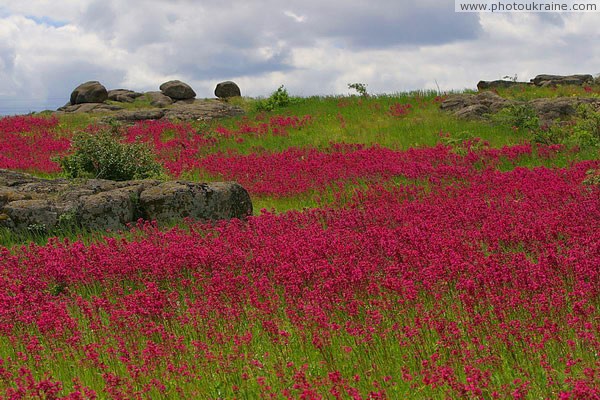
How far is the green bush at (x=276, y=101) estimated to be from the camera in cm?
3906

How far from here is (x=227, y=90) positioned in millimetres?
49844

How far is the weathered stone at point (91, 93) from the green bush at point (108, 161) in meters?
30.1

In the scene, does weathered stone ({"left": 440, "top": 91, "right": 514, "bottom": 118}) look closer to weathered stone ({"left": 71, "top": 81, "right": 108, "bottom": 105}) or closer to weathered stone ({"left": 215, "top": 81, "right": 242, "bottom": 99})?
weathered stone ({"left": 215, "top": 81, "right": 242, "bottom": 99})

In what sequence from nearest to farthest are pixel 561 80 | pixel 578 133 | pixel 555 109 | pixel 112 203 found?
pixel 112 203
pixel 578 133
pixel 555 109
pixel 561 80

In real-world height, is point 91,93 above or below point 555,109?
above

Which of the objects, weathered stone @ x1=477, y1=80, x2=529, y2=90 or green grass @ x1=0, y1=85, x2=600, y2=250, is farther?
weathered stone @ x1=477, y1=80, x2=529, y2=90

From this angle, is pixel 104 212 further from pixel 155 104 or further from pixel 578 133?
pixel 155 104

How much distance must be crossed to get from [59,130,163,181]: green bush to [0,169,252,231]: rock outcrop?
2.91 metres

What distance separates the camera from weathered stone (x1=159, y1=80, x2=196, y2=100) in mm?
49531

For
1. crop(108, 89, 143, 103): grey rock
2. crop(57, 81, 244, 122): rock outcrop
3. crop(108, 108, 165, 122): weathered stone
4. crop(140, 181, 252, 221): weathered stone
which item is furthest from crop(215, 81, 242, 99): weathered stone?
crop(140, 181, 252, 221): weathered stone

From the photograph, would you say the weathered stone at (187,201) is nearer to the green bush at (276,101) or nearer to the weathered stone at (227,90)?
the green bush at (276,101)

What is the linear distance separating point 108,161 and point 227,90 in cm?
3221

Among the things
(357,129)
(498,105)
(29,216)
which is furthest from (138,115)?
(29,216)

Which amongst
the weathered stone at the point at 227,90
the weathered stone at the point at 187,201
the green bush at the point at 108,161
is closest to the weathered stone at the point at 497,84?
the weathered stone at the point at 227,90
